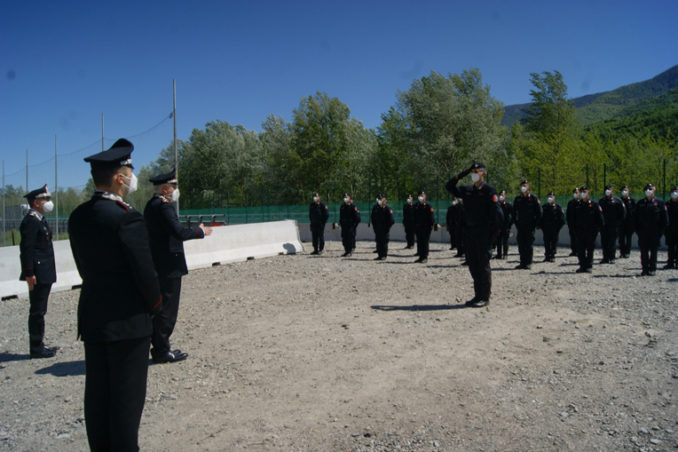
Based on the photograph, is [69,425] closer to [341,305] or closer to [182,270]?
[182,270]

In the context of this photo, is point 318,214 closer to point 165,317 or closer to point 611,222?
point 611,222

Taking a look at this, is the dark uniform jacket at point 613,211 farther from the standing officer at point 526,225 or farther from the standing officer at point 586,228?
the standing officer at point 526,225

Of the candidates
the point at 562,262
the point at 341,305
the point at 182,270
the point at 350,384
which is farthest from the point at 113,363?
the point at 562,262

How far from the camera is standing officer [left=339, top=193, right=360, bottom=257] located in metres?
17.7

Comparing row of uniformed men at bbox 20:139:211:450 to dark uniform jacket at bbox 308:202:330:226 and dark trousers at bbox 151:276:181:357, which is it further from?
dark uniform jacket at bbox 308:202:330:226

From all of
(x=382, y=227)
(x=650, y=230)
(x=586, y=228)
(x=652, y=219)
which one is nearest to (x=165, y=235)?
(x=586, y=228)

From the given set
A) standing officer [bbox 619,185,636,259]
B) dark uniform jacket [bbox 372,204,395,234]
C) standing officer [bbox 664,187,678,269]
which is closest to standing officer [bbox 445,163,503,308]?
standing officer [bbox 664,187,678,269]

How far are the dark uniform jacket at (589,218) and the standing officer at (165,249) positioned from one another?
9824 millimetres

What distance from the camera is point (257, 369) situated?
221 inches

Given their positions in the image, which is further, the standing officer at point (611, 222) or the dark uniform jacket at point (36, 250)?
the standing officer at point (611, 222)

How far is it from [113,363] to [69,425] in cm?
206

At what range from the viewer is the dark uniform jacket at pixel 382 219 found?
1681 cm

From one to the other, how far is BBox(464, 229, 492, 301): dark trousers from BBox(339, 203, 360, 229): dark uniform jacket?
30.2 ft

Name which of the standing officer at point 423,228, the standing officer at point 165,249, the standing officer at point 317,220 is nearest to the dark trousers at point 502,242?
the standing officer at point 423,228
